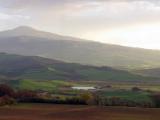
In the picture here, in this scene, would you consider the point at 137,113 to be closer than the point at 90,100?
Yes

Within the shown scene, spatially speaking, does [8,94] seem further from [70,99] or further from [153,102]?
[153,102]

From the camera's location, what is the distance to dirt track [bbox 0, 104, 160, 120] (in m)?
60.4

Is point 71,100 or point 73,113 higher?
point 71,100

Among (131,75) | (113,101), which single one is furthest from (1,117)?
(131,75)

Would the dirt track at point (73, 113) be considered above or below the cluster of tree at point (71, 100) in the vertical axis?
below

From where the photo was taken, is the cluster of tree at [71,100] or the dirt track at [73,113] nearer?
the dirt track at [73,113]

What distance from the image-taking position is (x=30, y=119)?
5819 cm

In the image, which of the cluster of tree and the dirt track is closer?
the dirt track

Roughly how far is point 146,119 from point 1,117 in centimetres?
1851

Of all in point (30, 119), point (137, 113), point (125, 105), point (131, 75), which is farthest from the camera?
point (131, 75)

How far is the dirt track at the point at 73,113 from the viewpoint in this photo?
60.4 metres

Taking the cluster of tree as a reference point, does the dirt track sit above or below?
below

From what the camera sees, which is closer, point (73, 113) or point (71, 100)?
point (73, 113)

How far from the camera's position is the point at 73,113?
212 feet
